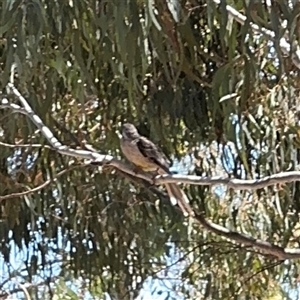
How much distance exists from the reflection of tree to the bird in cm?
6

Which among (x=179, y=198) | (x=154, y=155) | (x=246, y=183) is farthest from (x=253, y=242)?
(x=246, y=183)

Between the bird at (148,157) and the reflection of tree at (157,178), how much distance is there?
6 cm

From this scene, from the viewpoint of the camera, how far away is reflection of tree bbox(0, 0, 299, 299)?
2312 mm

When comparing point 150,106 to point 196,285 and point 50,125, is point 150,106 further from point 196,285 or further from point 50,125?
point 196,285

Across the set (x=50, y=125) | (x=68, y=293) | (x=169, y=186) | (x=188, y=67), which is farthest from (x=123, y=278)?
(x=188, y=67)

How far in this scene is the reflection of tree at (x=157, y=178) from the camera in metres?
2.31

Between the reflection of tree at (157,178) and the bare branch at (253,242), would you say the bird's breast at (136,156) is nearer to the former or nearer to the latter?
the reflection of tree at (157,178)

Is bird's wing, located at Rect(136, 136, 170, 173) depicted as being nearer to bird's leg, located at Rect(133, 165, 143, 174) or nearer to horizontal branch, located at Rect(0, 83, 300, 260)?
bird's leg, located at Rect(133, 165, 143, 174)

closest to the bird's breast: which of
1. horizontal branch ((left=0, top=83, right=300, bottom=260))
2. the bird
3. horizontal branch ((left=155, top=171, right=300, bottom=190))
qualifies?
the bird

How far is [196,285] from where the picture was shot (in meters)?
3.46

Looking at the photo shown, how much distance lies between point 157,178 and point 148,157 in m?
0.34

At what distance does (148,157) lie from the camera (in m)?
2.78

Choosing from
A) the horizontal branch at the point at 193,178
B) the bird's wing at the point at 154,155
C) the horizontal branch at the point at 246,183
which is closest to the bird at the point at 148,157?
the bird's wing at the point at 154,155

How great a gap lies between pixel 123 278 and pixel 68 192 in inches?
17.4
